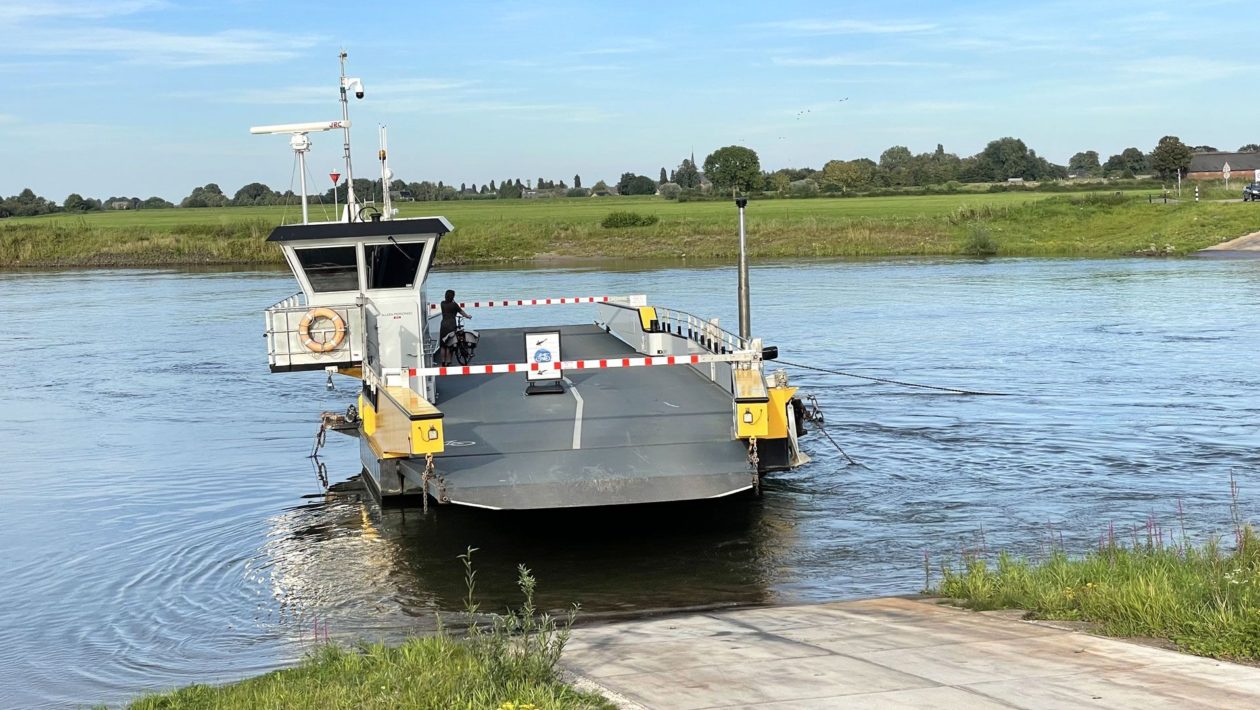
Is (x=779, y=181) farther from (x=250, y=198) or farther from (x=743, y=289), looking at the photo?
(x=743, y=289)

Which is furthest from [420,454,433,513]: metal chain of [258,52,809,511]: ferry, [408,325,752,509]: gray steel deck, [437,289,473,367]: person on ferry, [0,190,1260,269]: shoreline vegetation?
[0,190,1260,269]: shoreline vegetation

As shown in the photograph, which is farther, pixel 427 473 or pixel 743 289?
pixel 743 289

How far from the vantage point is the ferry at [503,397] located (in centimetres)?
1234

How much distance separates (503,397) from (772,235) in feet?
191

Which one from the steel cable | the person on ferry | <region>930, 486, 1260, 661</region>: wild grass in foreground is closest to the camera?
<region>930, 486, 1260, 661</region>: wild grass in foreground

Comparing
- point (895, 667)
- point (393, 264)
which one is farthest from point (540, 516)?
point (895, 667)

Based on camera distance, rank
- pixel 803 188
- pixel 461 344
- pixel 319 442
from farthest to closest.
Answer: pixel 803 188 < pixel 461 344 < pixel 319 442

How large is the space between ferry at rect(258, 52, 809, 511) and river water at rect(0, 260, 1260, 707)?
35.2 inches

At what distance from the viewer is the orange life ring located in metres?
16.6

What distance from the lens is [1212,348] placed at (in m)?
27.9

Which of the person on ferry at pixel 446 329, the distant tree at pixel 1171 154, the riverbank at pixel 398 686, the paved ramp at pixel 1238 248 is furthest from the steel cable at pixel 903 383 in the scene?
the distant tree at pixel 1171 154

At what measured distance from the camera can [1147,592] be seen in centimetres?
852

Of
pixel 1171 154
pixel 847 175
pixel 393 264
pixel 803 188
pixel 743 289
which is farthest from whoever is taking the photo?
pixel 847 175

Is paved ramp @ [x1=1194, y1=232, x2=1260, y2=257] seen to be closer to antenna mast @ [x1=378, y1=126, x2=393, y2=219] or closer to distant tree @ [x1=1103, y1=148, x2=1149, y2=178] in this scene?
antenna mast @ [x1=378, y1=126, x2=393, y2=219]
